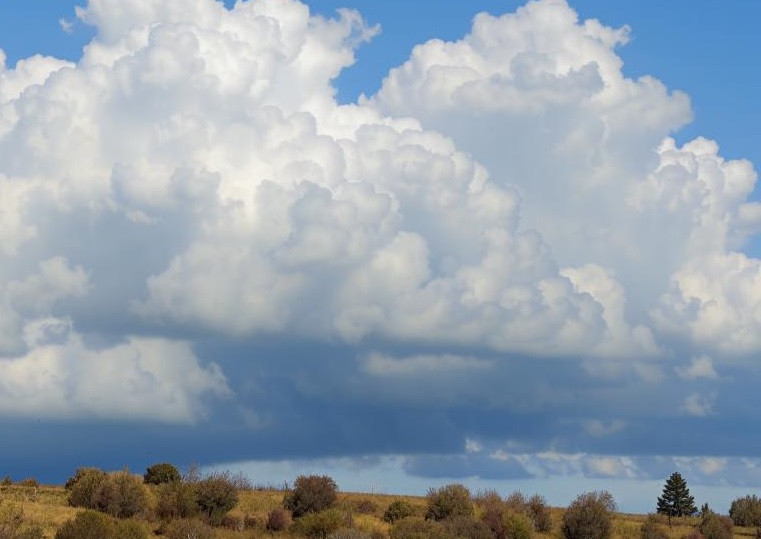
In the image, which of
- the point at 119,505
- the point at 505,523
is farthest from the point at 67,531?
the point at 505,523

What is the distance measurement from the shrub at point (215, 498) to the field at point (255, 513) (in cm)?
91

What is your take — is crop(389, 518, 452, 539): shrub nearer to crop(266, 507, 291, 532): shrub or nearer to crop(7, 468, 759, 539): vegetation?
crop(7, 468, 759, 539): vegetation

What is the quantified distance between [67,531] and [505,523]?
37390 millimetres

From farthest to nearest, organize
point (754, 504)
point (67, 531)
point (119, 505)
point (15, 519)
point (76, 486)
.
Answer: point (754, 504)
point (76, 486)
point (119, 505)
point (15, 519)
point (67, 531)

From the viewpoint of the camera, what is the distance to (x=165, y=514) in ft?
279

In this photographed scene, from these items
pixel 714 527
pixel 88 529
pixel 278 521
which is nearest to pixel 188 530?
pixel 88 529

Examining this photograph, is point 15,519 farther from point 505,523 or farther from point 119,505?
point 505,523

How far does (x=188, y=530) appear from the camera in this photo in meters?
73.7

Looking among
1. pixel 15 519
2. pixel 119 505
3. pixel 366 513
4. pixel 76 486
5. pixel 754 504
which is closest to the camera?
pixel 15 519

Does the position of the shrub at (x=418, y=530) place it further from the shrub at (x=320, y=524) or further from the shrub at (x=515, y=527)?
the shrub at (x=515, y=527)

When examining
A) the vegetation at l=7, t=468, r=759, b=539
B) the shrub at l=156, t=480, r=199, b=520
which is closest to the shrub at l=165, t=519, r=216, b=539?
the vegetation at l=7, t=468, r=759, b=539

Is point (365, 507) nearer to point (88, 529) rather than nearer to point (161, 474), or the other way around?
point (161, 474)

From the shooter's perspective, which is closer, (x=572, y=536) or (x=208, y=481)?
(x=208, y=481)

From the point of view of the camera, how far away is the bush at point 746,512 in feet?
389
